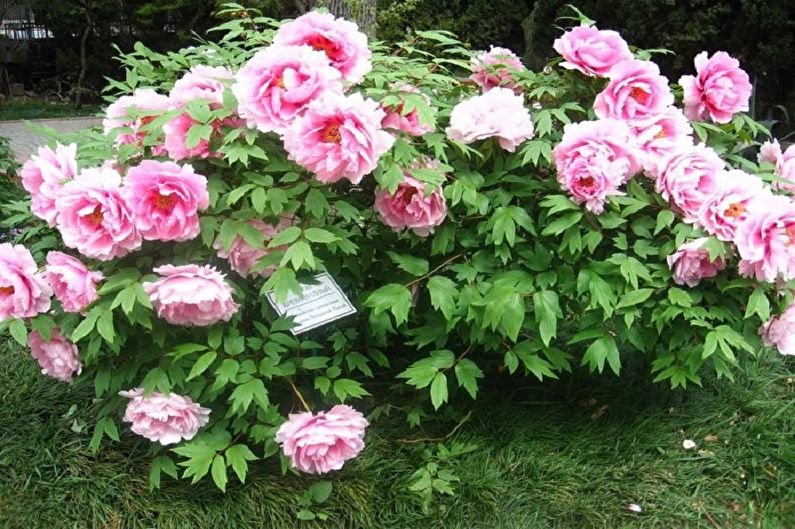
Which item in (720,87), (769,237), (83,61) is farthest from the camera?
(83,61)

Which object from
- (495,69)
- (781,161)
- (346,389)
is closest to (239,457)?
(346,389)

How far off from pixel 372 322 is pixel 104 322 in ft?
2.47

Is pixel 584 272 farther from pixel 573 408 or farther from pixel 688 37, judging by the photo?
pixel 688 37

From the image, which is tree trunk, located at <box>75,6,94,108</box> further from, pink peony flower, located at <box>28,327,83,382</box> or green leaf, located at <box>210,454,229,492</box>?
green leaf, located at <box>210,454,229,492</box>

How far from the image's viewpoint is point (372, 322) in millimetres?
2227

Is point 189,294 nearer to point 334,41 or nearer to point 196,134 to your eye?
point 196,134

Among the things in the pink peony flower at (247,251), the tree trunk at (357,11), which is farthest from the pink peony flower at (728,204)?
the tree trunk at (357,11)

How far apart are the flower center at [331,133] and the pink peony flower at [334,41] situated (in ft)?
0.72

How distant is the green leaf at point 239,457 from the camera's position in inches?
78.4

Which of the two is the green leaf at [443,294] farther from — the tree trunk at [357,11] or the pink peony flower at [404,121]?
the tree trunk at [357,11]

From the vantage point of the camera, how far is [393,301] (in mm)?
2117

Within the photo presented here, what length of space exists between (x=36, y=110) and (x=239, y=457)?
14688 millimetres

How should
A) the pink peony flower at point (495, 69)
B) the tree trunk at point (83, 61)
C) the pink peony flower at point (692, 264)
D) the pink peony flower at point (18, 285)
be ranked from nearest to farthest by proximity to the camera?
the pink peony flower at point (18, 285) < the pink peony flower at point (692, 264) < the pink peony flower at point (495, 69) < the tree trunk at point (83, 61)

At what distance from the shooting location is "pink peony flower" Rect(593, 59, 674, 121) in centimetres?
218
